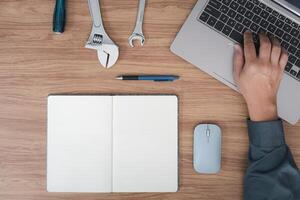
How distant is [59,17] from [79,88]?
152mm

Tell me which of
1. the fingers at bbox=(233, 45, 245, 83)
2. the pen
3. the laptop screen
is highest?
the laptop screen

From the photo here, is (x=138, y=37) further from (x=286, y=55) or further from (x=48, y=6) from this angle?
(x=286, y=55)

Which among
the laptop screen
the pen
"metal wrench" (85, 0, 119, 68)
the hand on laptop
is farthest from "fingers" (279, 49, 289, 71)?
"metal wrench" (85, 0, 119, 68)

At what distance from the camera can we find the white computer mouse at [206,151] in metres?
1.04

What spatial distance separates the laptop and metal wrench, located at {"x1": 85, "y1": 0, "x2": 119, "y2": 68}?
4.9 inches

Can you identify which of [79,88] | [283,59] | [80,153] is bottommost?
[80,153]

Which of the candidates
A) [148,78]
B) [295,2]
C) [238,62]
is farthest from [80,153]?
Answer: [295,2]

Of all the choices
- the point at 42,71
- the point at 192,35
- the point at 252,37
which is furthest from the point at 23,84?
the point at 252,37

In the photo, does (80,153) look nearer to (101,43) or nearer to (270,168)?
(101,43)

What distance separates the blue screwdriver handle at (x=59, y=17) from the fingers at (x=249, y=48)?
0.38 m

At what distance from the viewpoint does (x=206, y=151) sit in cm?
104

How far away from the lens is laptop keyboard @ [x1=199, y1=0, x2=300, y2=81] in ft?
3.43

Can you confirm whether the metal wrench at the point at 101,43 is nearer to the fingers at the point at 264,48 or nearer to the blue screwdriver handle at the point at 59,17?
the blue screwdriver handle at the point at 59,17

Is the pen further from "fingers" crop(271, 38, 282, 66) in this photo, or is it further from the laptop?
"fingers" crop(271, 38, 282, 66)
